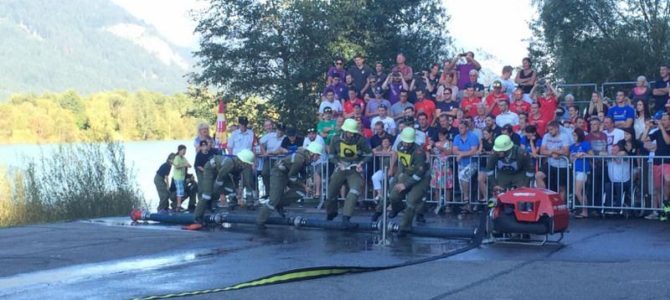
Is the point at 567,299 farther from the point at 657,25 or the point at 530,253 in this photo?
→ the point at 657,25

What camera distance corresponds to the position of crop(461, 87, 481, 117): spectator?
60.2 feet

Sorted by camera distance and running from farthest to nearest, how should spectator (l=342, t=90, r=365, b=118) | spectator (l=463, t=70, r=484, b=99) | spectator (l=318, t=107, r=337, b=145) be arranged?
spectator (l=342, t=90, r=365, b=118)
spectator (l=463, t=70, r=484, b=99)
spectator (l=318, t=107, r=337, b=145)

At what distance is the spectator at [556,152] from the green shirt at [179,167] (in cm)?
760

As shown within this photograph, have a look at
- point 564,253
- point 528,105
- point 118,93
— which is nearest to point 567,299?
point 564,253

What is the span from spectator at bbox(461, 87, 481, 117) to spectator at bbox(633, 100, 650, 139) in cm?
312

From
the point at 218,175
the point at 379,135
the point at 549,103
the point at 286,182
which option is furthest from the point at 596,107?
the point at 218,175

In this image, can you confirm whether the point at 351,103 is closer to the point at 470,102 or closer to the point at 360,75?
the point at 360,75

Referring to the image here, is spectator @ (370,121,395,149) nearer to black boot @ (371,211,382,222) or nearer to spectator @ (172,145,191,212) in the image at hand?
black boot @ (371,211,382,222)

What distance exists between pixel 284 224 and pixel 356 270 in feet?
17.0

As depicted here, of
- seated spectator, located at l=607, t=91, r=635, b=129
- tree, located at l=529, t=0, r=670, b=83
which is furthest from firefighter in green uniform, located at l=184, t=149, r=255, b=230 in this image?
tree, located at l=529, t=0, r=670, b=83

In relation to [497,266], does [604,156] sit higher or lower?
higher

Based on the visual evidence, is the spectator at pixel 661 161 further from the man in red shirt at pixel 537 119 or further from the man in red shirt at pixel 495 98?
the man in red shirt at pixel 495 98

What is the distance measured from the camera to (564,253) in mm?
12109

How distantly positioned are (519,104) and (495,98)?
60 centimetres
